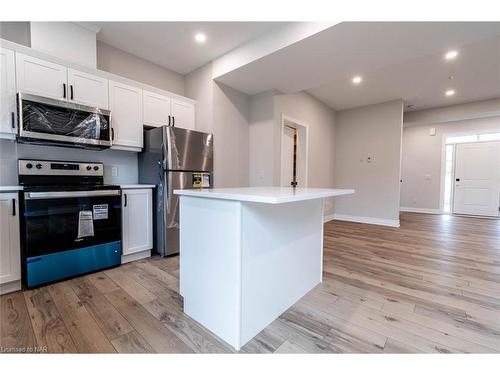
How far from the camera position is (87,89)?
94.8 inches

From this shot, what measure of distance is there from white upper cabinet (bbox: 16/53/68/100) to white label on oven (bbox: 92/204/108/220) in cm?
114

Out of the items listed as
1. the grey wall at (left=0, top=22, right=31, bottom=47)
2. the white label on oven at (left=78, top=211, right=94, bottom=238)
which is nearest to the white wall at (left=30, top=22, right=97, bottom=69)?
the grey wall at (left=0, top=22, right=31, bottom=47)

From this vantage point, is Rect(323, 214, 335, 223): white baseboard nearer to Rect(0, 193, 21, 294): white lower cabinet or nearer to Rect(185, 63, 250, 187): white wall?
Rect(185, 63, 250, 187): white wall

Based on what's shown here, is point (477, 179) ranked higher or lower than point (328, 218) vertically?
higher

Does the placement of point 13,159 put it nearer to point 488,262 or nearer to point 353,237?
point 353,237

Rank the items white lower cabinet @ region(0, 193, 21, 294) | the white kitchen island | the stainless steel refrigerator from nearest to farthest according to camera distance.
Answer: the white kitchen island < white lower cabinet @ region(0, 193, 21, 294) < the stainless steel refrigerator

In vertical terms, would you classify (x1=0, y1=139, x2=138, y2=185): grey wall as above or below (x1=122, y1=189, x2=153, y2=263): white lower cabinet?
above

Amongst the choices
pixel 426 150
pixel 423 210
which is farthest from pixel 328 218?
pixel 426 150

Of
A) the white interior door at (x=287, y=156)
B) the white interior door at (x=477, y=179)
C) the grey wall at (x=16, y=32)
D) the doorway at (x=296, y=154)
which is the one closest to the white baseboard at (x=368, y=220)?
the doorway at (x=296, y=154)

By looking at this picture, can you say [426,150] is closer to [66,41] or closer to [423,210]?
[423,210]

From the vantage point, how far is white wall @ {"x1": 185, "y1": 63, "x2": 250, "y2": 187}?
3295mm

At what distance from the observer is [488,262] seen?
267 cm

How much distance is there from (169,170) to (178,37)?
62.9 inches

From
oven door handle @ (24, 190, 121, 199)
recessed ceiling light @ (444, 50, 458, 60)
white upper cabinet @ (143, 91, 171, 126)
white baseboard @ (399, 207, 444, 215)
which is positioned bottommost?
white baseboard @ (399, 207, 444, 215)
